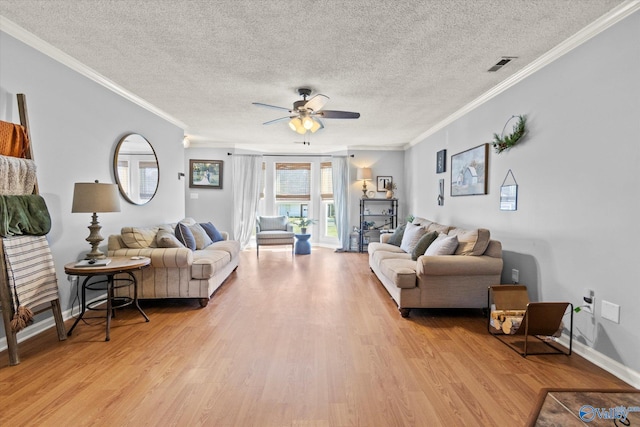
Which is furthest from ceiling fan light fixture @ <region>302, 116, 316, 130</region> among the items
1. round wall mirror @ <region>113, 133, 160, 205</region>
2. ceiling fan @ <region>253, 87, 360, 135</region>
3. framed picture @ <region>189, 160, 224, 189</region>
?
framed picture @ <region>189, 160, 224, 189</region>

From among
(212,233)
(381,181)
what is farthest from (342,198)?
(212,233)

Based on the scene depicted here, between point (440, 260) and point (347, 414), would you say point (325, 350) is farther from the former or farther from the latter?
point (440, 260)

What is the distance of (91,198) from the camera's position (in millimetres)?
2830

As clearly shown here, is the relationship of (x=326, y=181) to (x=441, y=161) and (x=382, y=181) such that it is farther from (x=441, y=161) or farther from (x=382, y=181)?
(x=441, y=161)

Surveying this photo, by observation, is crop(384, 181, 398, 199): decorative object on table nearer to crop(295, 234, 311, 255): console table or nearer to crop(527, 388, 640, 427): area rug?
crop(295, 234, 311, 255): console table

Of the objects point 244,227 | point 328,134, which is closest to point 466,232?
point 328,134

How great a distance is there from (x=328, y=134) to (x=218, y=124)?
1.97 meters

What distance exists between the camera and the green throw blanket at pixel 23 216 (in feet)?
7.55

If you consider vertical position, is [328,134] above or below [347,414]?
above

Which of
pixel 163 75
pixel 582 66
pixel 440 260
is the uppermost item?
pixel 163 75

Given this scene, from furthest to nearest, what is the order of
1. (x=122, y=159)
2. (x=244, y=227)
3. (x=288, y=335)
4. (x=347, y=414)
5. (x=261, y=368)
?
(x=244, y=227) < (x=122, y=159) < (x=288, y=335) < (x=261, y=368) < (x=347, y=414)

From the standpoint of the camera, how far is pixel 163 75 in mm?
3361

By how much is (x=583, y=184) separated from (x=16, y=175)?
4.16 metres

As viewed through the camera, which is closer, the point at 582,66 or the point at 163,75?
the point at 582,66
